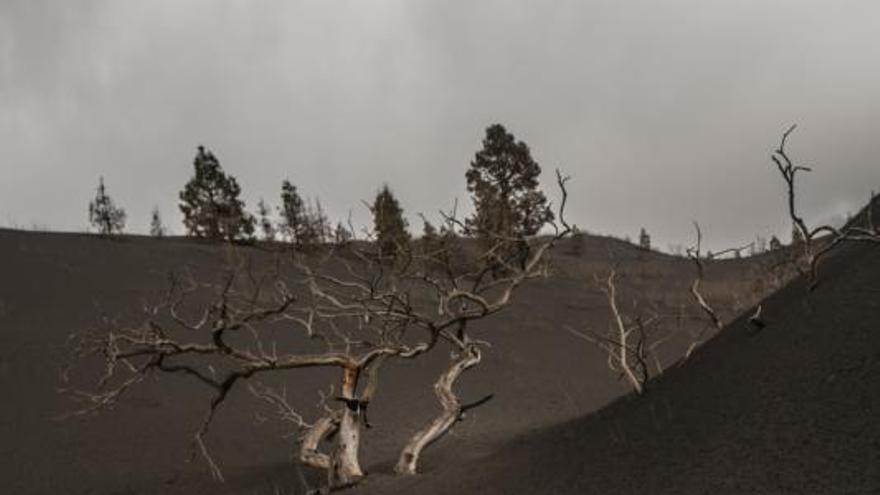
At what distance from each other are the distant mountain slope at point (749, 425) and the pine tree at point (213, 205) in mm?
40971

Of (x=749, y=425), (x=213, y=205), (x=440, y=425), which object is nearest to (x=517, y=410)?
(x=440, y=425)

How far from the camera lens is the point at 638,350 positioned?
14586 mm

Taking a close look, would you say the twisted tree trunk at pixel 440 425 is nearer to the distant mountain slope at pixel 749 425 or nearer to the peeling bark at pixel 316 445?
the distant mountain slope at pixel 749 425

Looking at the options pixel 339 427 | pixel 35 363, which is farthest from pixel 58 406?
pixel 339 427

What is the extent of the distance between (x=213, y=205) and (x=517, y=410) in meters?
33.9

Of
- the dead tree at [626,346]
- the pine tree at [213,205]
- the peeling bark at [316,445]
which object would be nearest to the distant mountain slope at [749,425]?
the dead tree at [626,346]

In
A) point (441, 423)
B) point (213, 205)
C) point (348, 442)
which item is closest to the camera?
point (348, 442)

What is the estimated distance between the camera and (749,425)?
947cm

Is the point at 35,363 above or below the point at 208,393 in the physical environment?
above

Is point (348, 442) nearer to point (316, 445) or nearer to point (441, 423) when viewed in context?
point (316, 445)

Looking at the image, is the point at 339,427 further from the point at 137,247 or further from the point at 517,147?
the point at 517,147

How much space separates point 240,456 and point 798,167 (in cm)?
1463

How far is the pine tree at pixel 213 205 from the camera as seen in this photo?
51.0 m

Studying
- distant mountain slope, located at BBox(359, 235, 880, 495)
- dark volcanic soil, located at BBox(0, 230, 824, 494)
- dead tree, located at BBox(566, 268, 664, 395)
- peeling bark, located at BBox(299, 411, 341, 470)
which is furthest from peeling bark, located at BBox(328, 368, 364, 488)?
dead tree, located at BBox(566, 268, 664, 395)
